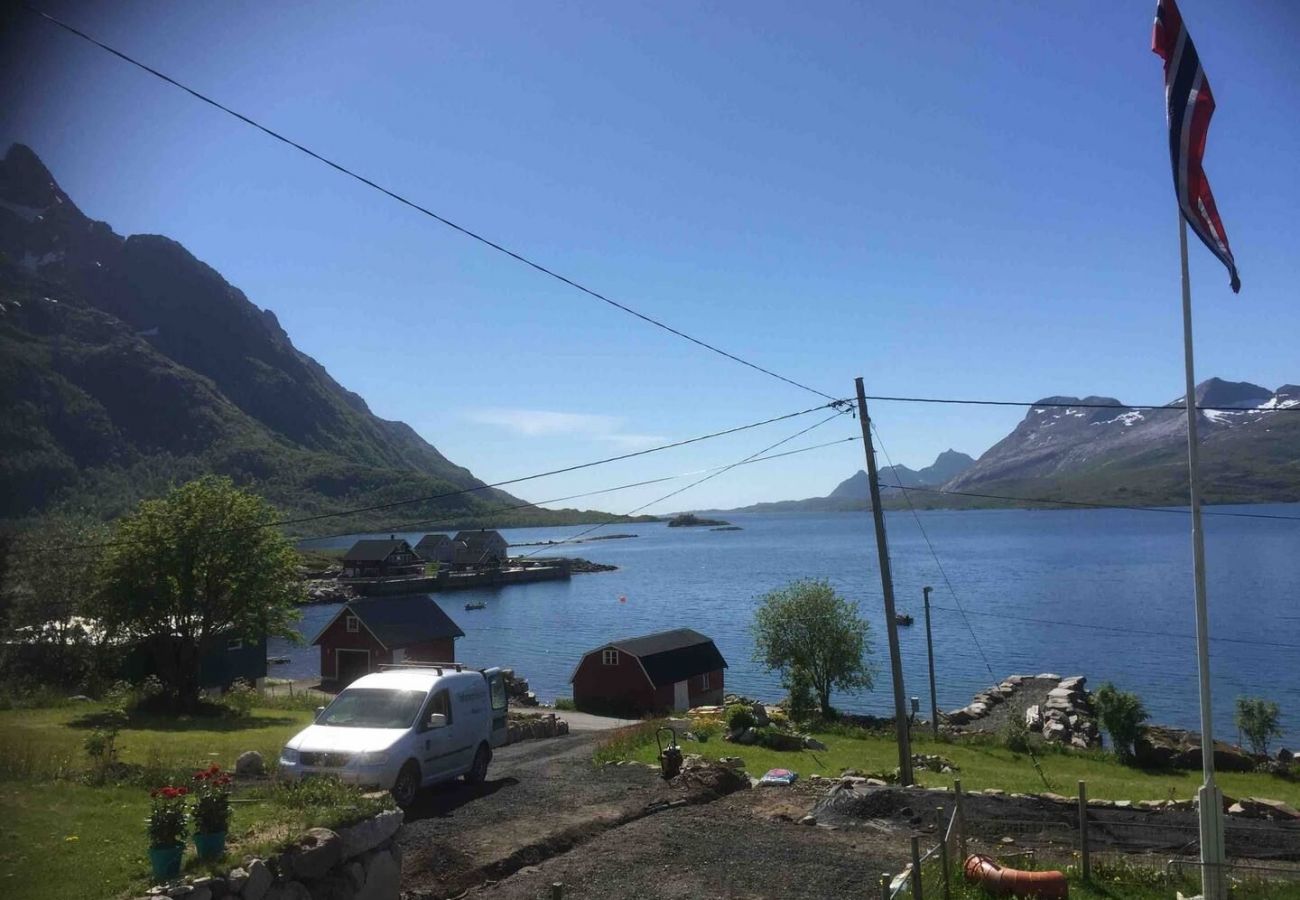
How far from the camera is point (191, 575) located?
29859mm

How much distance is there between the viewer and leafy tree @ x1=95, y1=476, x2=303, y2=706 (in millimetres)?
29234

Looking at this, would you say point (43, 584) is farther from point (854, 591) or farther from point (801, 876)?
point (854, 591)

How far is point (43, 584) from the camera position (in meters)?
33.0

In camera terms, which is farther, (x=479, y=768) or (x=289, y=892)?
(x=479, y=768)

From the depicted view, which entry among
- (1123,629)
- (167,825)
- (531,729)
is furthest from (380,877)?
(1123,629)

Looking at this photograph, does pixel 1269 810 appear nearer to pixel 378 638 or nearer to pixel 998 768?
pixel 998 768

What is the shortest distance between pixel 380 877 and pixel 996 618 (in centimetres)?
8644

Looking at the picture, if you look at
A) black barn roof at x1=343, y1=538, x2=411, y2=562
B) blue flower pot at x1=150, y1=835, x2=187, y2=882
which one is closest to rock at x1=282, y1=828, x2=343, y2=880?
blue flower pot at x1=150, y1=835, x2=187, y2=882

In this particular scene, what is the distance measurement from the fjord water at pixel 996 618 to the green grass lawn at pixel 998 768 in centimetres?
1631

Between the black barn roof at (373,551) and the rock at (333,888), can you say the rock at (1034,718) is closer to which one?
the rock at (333,888)

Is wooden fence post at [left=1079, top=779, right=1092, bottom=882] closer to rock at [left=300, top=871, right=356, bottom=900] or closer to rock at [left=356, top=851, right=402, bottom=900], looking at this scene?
rock at [left=356, top=851, right=402, bottom=900]

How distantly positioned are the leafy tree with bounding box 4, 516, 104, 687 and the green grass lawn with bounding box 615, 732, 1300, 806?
2314 centimetres

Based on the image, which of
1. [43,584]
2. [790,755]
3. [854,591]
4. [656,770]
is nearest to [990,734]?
[790,755]

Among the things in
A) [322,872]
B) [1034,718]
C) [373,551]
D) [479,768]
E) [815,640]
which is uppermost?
[322,872]
